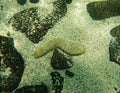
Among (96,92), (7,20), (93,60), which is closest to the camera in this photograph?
(96,92)

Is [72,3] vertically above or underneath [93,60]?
above

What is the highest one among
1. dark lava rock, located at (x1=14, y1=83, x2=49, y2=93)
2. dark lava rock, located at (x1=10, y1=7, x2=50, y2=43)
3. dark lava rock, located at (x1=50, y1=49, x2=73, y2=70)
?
dark lava rock, located at (x1=10, y1=7, x2=50, y2=43)

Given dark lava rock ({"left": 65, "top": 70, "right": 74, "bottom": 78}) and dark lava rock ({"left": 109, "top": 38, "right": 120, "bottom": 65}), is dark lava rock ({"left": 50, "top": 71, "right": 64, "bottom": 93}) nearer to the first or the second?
dark lava rock ({"left": 65, "top": 70, "right": 74, "bottom": 78})

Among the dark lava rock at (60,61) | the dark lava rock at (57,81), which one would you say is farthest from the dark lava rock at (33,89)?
the dark lava rock at (60,61)

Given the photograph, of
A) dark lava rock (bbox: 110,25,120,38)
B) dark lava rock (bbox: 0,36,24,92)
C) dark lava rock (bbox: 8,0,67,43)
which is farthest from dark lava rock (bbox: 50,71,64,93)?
dark lava rock (bbox: 110,25,120,38)

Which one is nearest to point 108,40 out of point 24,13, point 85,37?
point 85,37

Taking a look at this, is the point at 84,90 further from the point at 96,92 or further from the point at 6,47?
the point at 6,47

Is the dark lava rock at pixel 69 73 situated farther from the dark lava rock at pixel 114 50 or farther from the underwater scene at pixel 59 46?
the dark lava rock at pixel 114 50
